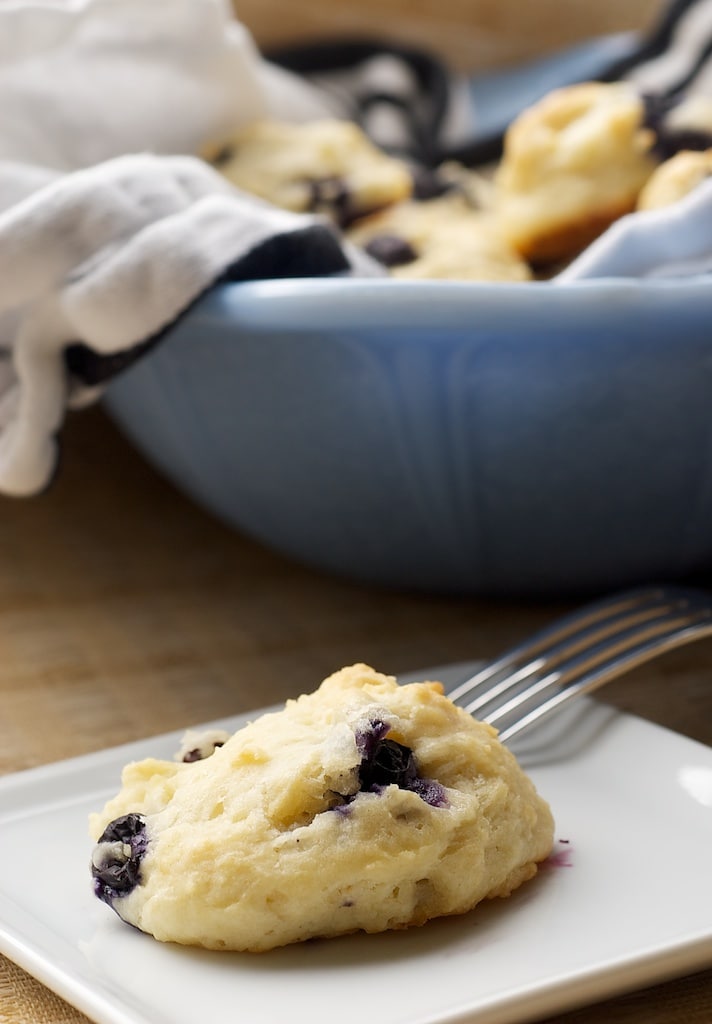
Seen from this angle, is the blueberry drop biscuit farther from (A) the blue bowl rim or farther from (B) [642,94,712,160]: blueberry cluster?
(A) the blue bowl rim

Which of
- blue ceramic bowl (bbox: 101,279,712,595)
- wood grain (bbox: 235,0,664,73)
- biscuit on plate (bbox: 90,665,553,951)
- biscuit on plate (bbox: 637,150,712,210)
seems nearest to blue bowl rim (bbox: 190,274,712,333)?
blue ceramic bowl (bbox: 101,279,712,595)

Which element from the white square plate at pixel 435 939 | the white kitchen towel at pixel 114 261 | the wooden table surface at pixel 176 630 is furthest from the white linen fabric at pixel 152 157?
the white square plate at pixel 435 939

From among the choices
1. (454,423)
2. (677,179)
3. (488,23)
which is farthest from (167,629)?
(488,23)

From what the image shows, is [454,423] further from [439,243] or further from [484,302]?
[439,243]

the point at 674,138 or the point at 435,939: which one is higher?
the point at 674,138

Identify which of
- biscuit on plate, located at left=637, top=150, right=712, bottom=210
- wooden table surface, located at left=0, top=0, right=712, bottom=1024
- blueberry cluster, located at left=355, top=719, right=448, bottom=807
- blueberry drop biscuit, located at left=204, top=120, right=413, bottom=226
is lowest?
wooden table surface, located at left=0, top=0, right=712, bottom=1024

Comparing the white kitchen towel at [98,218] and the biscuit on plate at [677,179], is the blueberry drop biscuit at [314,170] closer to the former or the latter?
the white kitchen towel at [98,218]

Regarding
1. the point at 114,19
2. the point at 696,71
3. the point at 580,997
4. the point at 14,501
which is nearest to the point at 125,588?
the point at 14,501
